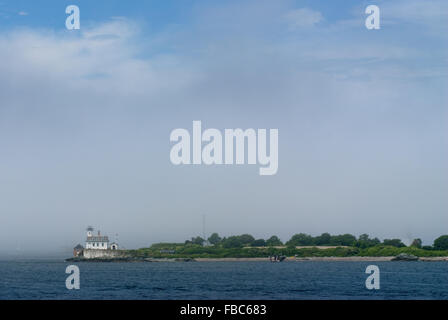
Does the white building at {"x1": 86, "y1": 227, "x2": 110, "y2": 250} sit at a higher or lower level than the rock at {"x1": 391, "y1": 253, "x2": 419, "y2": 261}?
higher

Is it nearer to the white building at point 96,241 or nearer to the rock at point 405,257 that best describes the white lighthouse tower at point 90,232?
the white building at point 96,241

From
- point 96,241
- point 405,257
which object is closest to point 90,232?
point 96,241

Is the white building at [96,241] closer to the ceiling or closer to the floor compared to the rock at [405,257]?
closer to the ceiling

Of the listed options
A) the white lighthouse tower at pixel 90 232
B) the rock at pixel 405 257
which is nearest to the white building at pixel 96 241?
the white lighthouse tower at pixel 90 232

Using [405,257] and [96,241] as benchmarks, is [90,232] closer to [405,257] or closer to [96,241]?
[96,241]

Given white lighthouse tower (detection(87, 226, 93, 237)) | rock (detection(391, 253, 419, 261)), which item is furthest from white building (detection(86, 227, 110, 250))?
rock (detection(391, 253, 419, 261))

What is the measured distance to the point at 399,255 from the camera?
7682 inches

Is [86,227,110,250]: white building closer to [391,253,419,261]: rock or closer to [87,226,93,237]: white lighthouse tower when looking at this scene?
[87,226,93,237]: white lighthouse tower
